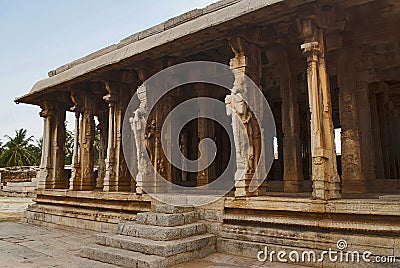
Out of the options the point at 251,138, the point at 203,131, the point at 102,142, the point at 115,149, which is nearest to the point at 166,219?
the point at 251,138

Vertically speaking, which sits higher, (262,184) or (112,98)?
(112,98)

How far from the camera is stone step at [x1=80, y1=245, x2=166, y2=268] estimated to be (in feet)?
14.5

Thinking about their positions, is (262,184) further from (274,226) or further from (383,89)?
(383,89)

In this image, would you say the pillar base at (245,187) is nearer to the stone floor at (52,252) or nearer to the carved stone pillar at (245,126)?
the carved stone pillar at (245,126)

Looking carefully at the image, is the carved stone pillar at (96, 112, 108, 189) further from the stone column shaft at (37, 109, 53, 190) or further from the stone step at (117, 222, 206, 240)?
the stone step at (117, 222, 206, 240)

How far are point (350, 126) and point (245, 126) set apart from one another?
2317mm

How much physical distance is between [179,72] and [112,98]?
1.82m

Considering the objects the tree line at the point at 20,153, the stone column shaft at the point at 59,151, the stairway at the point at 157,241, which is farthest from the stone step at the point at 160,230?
the tree line at the point at 20,153

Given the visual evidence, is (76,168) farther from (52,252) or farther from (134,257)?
(134,257)

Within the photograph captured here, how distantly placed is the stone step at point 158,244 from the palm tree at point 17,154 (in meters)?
38.6

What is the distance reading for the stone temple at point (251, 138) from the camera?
486 centimetres

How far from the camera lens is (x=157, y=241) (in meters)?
4.95

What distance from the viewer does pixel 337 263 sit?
449cm

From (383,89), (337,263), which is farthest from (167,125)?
(383,89)
